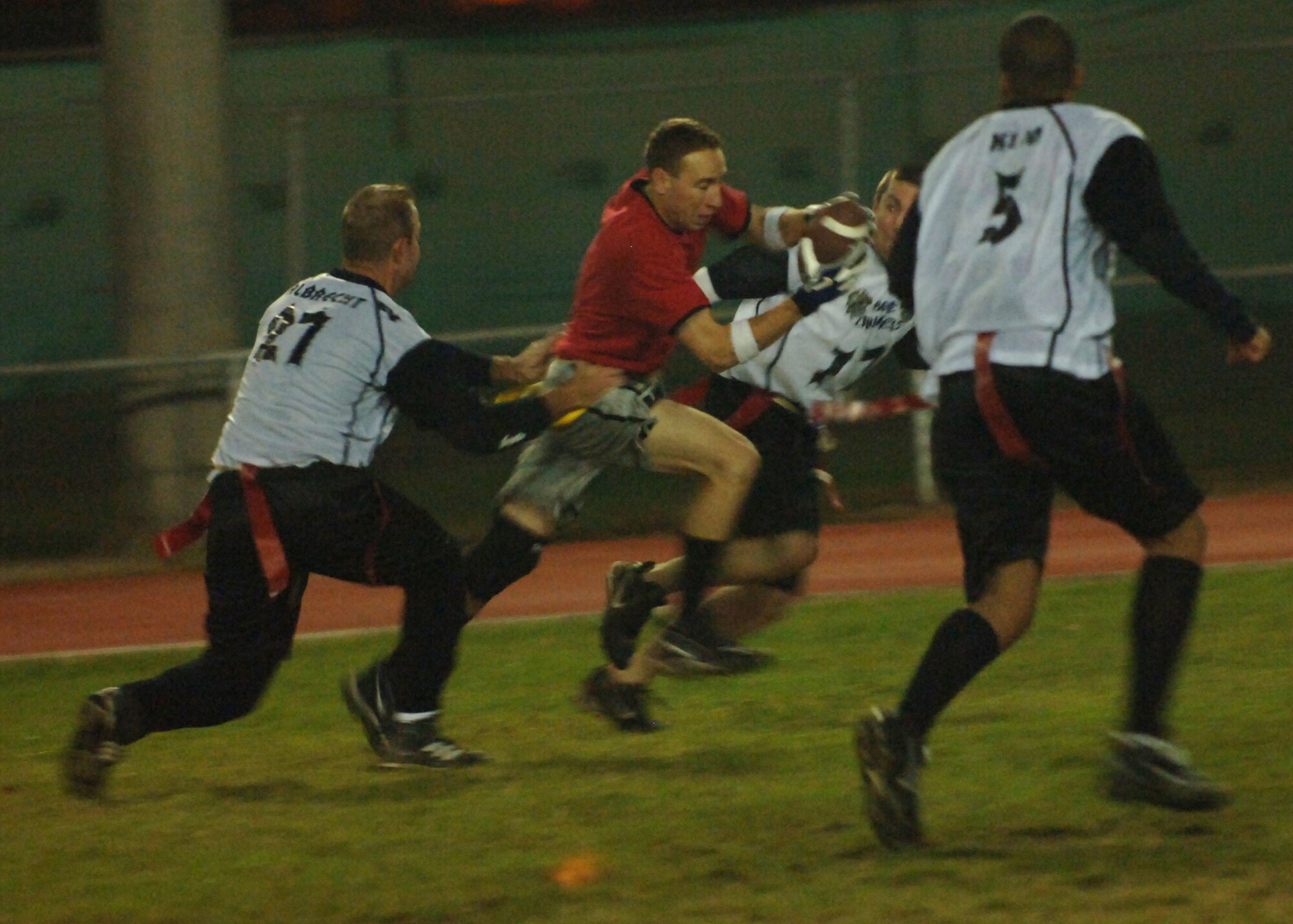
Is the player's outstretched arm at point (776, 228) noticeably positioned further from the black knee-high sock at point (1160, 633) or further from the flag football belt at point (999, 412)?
the black knee-high sock at point (1160, 633)

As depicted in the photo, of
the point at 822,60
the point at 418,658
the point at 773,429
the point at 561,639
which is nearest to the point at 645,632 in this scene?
the point at 561,639

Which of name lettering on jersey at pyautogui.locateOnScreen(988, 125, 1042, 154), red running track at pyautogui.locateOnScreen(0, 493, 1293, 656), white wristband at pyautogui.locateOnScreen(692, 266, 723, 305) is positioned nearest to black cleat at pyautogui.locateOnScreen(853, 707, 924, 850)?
name lettering on jersey at pyautogui.locateOnScreen(988, 125, 1042, 154)

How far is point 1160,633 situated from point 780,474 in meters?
2.11

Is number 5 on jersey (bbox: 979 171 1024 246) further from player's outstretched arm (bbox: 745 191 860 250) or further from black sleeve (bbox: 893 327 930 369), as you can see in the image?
player's outstretched arm (bbox: 745 191 860 250)

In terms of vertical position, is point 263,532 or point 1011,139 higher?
point 1011,139

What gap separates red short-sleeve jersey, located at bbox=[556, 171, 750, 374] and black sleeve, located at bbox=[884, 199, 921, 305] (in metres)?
1.21

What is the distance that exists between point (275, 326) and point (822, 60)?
10942mm

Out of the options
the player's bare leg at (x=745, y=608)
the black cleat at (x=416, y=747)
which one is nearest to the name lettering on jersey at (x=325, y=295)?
the black cleat at (x=416, y=747)

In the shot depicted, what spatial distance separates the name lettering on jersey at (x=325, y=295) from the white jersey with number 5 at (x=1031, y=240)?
159 centimetres

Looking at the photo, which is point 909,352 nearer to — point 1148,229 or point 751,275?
point 751,275

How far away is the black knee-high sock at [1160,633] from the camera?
489 cm

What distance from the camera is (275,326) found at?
5609 mm

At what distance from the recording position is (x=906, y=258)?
5.06 meters

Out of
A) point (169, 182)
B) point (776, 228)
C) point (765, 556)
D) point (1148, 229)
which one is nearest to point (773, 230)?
point (776, 228)
